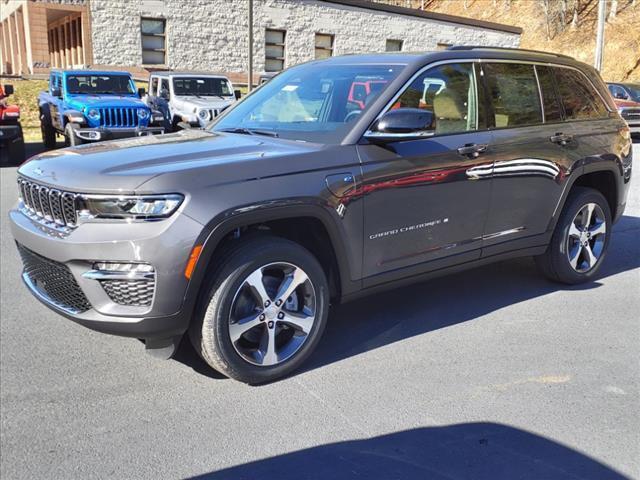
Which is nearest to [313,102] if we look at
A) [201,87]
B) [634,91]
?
→ [201,87]

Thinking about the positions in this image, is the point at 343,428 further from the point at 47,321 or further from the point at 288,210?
the point at 47,321

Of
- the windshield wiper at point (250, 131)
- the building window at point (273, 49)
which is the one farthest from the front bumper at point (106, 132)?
the building window at point (273, 49)

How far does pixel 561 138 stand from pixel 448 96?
3.85 ft

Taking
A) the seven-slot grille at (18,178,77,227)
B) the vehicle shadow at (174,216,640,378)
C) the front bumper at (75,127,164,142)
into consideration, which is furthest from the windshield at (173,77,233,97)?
the seven-slot grille at (18,178,77,227)

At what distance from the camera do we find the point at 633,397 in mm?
3498

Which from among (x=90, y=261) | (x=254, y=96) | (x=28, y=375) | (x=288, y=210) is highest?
(x=254, y=96)

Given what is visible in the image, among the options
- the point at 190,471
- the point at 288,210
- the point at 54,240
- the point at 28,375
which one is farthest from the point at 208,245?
the point at 28,375

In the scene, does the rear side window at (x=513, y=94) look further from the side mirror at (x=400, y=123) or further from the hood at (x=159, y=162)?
the hood at (x=159, y=162)

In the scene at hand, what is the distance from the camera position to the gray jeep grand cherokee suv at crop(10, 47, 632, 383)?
3.12 metres

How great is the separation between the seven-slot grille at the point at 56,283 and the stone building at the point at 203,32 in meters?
23.5

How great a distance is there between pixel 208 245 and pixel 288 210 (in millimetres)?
508

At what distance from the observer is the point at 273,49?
2920 cm

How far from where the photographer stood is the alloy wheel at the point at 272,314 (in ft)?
11.2

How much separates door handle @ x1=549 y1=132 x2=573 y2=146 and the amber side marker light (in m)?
3.05
